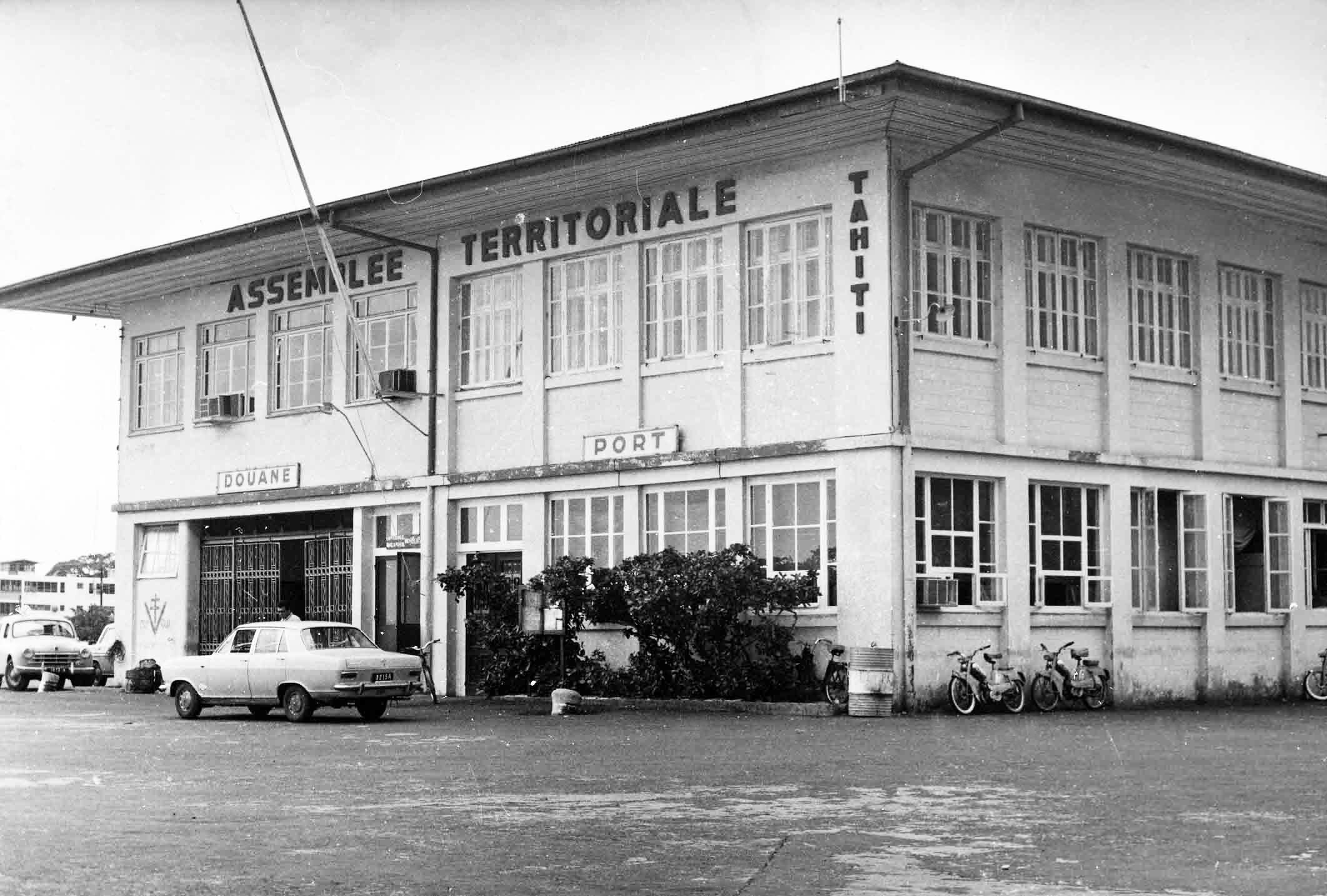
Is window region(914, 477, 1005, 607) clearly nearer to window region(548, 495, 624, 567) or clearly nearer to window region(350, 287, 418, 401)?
window region(548, 495, 624, 567)

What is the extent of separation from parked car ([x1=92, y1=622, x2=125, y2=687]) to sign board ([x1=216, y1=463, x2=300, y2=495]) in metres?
4.58

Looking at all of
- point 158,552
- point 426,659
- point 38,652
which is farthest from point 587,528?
point 38,652

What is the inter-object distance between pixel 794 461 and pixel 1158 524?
628cm

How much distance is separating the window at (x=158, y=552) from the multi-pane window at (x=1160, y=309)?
63.1ft

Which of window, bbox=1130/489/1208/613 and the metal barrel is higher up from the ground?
window, bbox=1130/489/1208/613

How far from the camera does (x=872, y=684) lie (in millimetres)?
23297

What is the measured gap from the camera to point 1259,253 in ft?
97.1

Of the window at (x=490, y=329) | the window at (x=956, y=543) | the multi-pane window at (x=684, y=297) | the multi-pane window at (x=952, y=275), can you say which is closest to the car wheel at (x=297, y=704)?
the multi-pane window at (x=684, y=297)

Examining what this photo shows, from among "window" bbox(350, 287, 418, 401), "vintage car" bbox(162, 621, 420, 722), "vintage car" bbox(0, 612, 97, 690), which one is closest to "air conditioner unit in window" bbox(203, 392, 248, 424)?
"window" bbox(350, 287, 418, 401)

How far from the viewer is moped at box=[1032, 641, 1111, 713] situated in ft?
81.7

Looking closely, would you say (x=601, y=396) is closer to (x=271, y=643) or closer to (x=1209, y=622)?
(x=271, y=643)

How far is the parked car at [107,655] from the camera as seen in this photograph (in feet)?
124

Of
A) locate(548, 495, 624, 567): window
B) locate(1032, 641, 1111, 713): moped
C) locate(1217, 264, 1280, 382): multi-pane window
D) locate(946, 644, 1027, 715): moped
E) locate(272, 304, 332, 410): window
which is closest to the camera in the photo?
locate(946, 644, 1027, 715): moped

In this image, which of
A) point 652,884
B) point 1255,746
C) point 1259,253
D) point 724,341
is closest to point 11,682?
point 724,341
